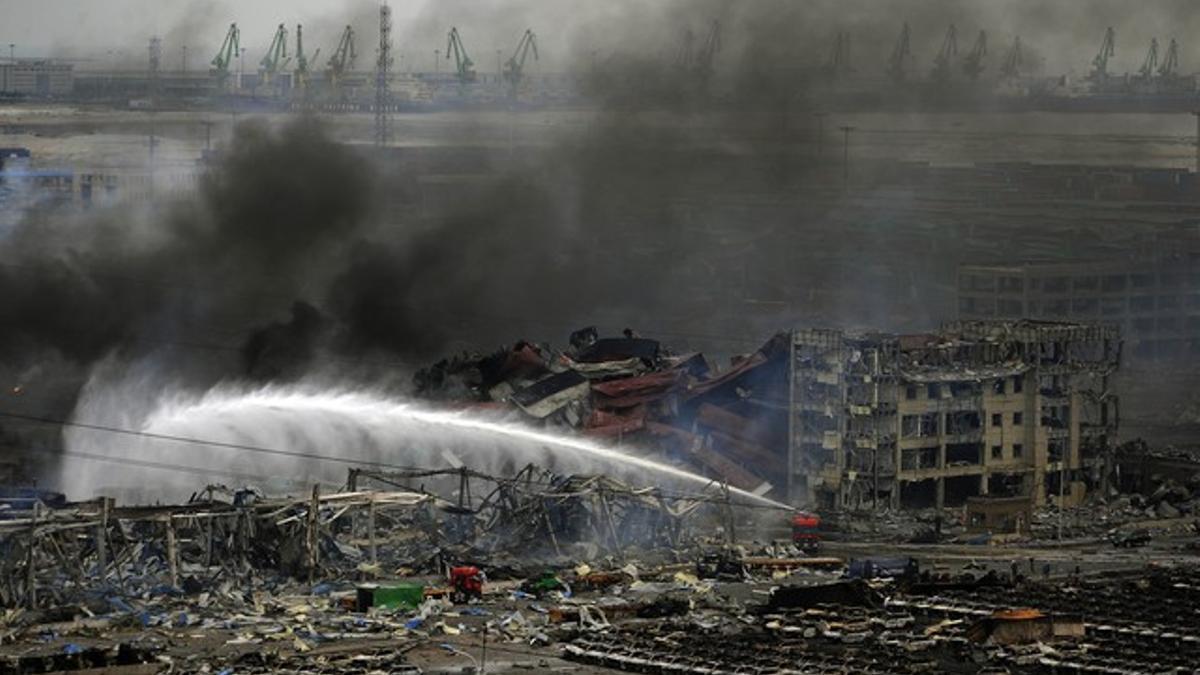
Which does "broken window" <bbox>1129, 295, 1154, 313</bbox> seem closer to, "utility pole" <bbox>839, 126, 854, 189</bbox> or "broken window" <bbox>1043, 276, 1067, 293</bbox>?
"broken window" <bbox>1043, 276, 1067, 293</bbox>

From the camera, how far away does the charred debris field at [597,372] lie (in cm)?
4734

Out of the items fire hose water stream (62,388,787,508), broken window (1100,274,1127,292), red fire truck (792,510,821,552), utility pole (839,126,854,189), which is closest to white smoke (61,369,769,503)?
fire hose water stream (62,388,787,508)

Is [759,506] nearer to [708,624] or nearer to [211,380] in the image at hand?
[708,624]

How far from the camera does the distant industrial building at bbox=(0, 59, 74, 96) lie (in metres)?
130

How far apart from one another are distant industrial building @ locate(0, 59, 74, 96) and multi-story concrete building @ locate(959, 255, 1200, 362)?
5208 cm

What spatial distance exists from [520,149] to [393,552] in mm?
67331

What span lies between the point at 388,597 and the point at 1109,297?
44794mm

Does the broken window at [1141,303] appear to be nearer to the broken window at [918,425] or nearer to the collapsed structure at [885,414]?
the collapsed structure at [885,414]

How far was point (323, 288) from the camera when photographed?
93250mm

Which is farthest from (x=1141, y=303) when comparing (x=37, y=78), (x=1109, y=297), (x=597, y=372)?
(x=37, y=78)

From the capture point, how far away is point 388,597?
1876 inches

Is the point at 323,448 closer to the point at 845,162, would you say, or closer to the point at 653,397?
the point at 653,397

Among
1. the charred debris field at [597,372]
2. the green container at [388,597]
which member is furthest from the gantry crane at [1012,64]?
the green container at [388,597]

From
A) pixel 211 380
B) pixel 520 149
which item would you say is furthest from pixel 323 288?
pixel 520 149
